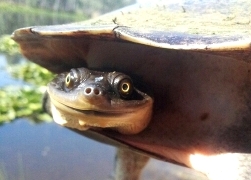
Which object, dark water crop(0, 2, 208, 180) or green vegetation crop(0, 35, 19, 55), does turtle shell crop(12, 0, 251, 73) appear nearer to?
dark water crop(0, 2, 208, 180)

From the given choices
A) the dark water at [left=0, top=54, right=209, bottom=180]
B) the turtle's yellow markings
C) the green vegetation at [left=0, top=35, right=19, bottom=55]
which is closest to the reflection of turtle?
the turtle's yellow markings

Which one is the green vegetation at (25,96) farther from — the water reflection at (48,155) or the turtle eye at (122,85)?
the turtle eye at (122,85)

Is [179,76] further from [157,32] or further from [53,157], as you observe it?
[53,157]

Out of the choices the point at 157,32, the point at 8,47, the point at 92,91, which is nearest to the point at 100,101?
the point at 92,91

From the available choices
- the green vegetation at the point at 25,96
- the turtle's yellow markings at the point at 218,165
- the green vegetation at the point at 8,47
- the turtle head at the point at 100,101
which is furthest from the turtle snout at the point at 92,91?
the green vegetation at the point at 8,47

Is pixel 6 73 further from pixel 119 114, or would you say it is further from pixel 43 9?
pixel 119 114

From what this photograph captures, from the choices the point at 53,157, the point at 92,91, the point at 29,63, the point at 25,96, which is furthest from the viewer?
the point at 29,63
